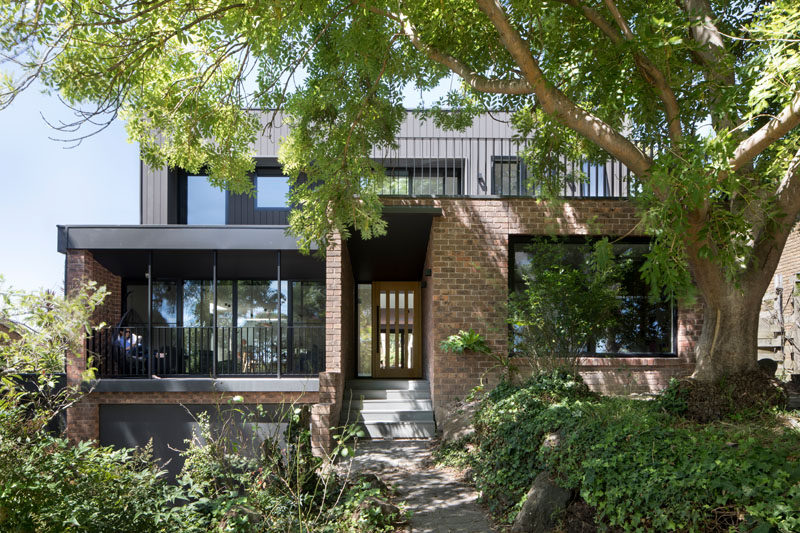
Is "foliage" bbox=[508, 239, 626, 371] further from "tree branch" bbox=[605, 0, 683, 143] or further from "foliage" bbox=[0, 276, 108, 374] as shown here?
"foliage" bbox=[0, 276, 108, 374]

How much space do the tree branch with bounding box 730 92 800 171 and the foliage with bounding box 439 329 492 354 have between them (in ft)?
16.7

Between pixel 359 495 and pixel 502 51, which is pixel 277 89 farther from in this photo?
pixel 359 495

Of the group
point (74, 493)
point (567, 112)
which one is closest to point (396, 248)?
point (567, 112)

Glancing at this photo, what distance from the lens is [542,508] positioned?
17.7ft

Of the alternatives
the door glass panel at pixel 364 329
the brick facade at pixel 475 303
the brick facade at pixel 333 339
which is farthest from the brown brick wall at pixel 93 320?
the door glass panel at pixel 364 329

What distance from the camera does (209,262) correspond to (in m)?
12.1

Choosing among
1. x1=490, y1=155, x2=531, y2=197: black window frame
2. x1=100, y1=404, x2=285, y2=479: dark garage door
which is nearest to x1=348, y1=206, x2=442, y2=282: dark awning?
x1=490, y1=155, x2=531, y2=197: black window frame

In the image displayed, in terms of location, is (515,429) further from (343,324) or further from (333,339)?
(343,324)

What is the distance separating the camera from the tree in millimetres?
5383

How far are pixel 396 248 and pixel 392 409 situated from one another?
323cm

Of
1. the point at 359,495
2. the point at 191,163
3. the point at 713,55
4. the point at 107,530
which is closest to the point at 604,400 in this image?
the point at 359,495

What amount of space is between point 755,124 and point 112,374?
10774 mm

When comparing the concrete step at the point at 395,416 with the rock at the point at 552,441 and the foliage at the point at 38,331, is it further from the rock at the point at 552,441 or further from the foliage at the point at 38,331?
the foliage at the point at 38,331

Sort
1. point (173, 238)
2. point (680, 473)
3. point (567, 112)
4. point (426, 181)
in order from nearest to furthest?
1. point (680, 473)
2. point (567, 112)
3. point (173, 238)
4. point (426, 181)
